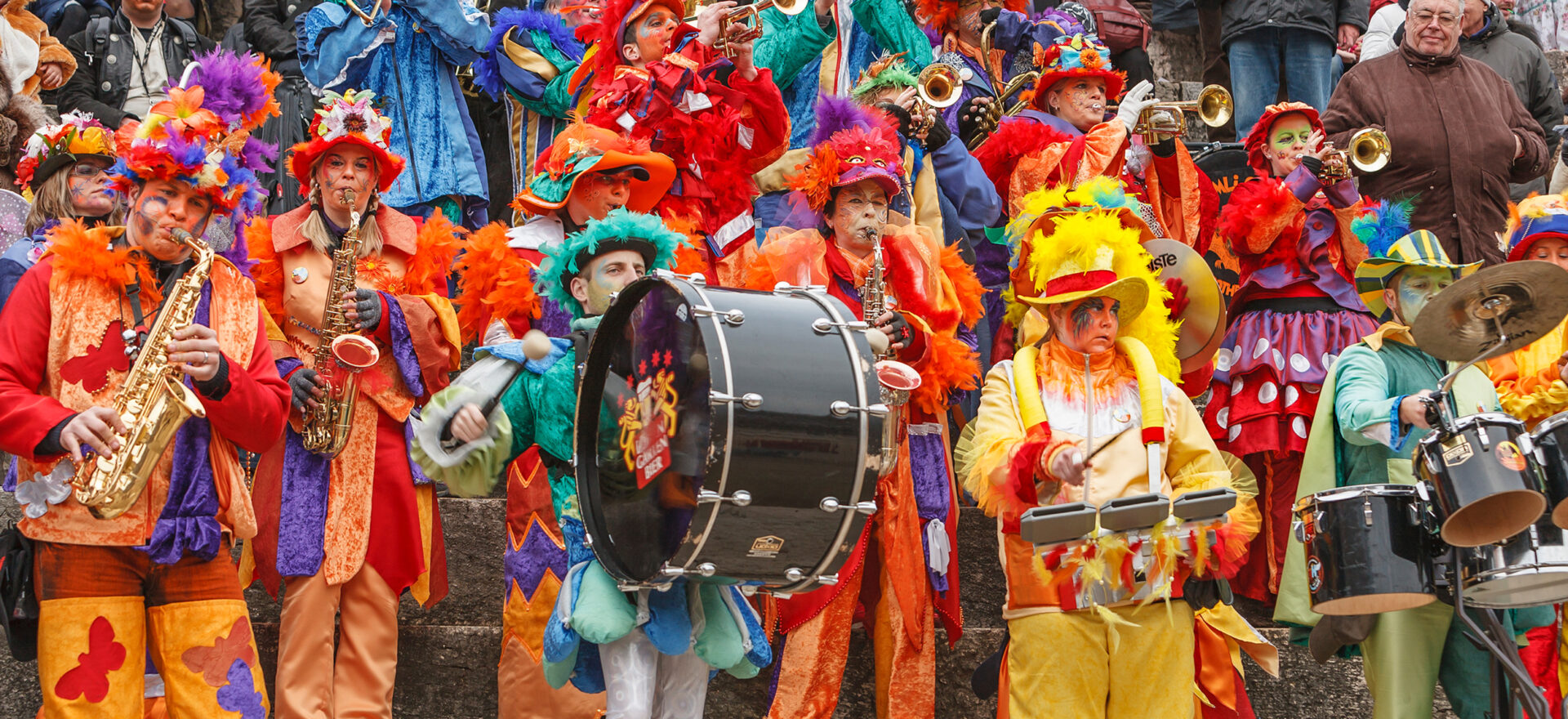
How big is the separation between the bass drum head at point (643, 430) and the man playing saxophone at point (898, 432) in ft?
3.94

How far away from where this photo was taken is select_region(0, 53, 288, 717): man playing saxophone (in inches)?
175

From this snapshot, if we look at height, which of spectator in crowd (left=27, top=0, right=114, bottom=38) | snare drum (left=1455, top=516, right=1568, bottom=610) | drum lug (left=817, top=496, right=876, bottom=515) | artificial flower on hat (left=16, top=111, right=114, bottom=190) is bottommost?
snare drum (left=1455, top=516, right=1568, bottom=610)

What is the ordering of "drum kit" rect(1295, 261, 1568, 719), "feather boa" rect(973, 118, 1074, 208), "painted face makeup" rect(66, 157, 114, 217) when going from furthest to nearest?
1. "feather boa" rect(973, 118, 1074, 208)
2. "painted face makeup" rect(66, 157, 114, 217)
3. "drum kit" rect(1295, 261, 1568, 719)

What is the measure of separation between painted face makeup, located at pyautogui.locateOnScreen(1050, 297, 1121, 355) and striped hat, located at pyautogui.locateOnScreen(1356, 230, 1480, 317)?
3.99 ft

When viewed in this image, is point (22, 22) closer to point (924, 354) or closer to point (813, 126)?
point (813, 126)

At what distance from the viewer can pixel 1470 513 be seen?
4715 millimetres

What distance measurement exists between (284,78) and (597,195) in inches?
121

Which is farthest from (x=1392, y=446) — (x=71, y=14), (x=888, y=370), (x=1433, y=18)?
(x=71, y=14)

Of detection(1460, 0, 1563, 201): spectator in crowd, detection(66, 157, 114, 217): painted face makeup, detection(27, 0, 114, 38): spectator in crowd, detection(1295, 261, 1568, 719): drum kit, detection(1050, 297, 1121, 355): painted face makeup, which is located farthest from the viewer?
detection(1460, 0, 1563, 201): spectator in crowd

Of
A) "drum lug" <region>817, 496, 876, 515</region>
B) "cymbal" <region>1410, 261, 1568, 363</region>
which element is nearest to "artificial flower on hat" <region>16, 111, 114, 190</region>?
"drum lug" <region>817, 496, 876, 515</region>

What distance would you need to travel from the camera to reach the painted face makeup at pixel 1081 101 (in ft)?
23.7

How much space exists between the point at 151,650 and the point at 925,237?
10.3 feet

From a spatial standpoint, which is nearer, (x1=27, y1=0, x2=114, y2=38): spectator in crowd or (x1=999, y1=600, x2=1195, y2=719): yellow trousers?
(x1=999, y1=600, x2=1195, y2=719): yellow trousers

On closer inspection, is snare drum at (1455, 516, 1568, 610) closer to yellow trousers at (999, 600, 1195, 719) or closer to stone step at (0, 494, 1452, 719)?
yellow trousers at (999, 600, 1195, 719)
